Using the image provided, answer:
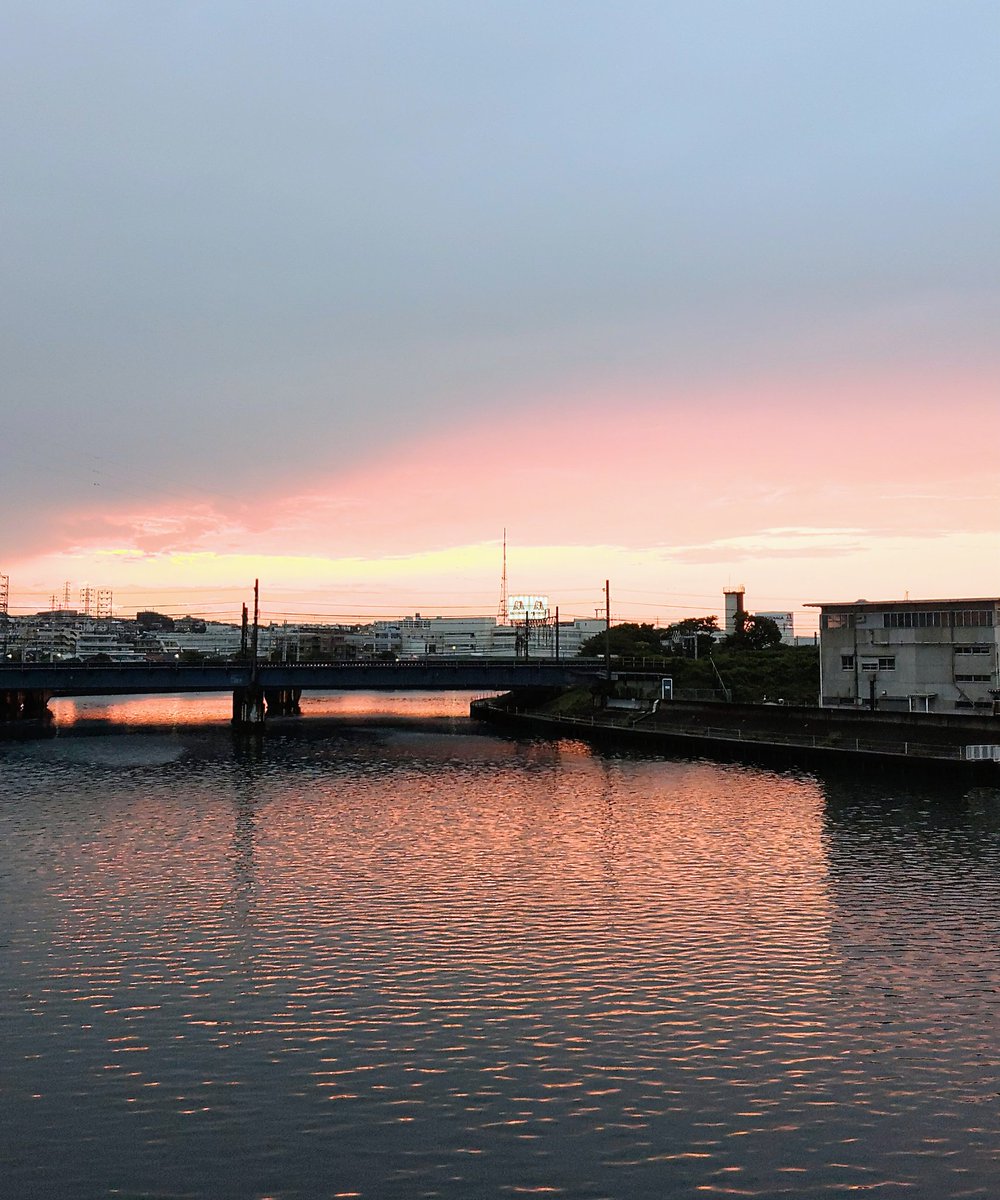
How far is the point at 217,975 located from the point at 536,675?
103 meters

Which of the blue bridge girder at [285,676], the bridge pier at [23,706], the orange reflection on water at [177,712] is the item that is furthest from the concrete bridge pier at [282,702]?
the blue bridge girder at [285,676]

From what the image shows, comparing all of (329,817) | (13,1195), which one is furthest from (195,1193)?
(329,817)

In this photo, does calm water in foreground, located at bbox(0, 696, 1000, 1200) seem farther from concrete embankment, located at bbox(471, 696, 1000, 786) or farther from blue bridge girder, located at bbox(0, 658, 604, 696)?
blue bridge girder, located at bbox(0, 658, 604, 696)

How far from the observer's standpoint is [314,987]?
34.3m

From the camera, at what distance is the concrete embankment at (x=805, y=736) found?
82.2m

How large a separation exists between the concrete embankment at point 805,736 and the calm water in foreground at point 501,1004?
14.6m

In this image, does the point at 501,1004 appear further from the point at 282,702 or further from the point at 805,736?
the point at 282,702

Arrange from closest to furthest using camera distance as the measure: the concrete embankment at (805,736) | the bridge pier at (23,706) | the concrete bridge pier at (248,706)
Result: 1. the concrete embankment at (805,736)
2. the concrete bridge pier at (248,706)
3. the bridge pier at (23,706)

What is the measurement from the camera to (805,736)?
9688 cm

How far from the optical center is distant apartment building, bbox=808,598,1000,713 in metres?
97.8

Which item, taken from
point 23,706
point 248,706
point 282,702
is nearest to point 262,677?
point 248,706

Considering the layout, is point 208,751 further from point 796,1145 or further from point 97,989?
point 796,1145

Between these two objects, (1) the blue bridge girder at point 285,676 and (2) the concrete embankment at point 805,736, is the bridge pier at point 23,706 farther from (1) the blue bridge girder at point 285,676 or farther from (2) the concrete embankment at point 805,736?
(2) the concrete embankment at point 805,736

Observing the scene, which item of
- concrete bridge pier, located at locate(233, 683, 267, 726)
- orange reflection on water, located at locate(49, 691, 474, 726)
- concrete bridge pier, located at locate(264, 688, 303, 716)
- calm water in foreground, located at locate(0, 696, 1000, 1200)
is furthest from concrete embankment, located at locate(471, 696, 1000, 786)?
concrete bridge pier, located at locate(264, 688, 303, 716)
